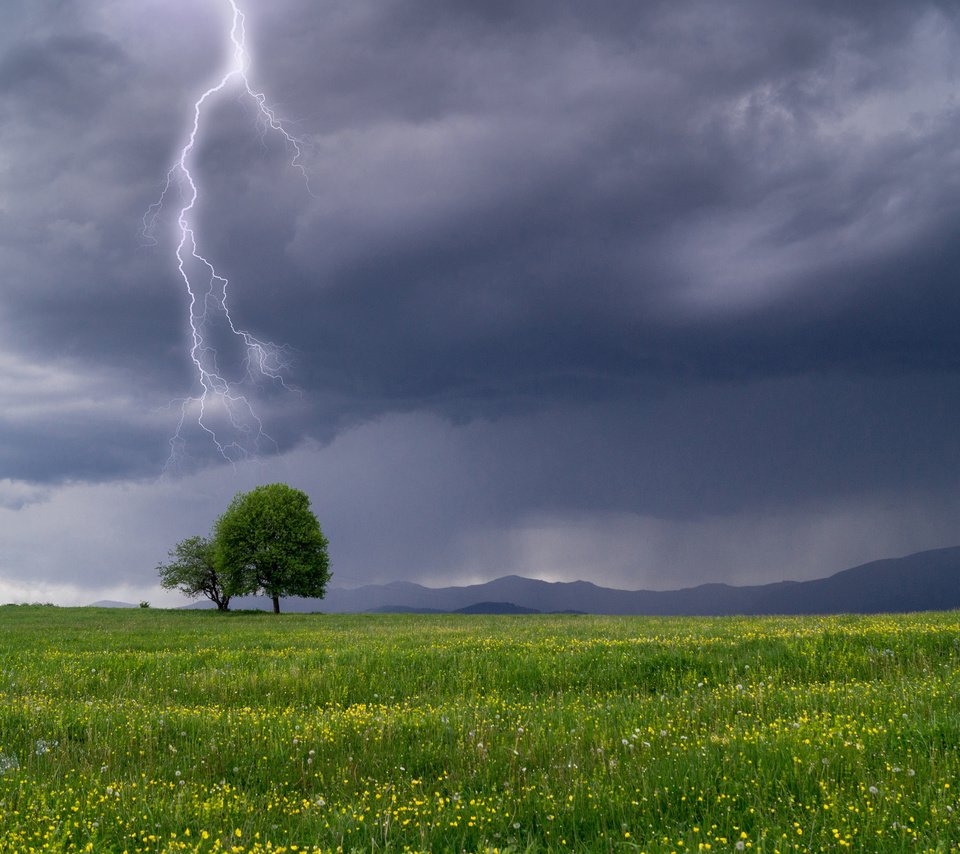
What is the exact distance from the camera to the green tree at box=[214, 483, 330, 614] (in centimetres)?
6194

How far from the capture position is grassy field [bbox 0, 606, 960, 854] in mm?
5449

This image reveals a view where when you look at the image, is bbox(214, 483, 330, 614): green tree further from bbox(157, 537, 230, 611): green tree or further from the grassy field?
the grassy field

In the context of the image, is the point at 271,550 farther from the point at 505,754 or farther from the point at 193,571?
the point at 505,754

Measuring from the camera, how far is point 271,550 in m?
61.4

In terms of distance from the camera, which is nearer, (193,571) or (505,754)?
(505,754)

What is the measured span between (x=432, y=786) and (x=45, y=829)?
323 cm

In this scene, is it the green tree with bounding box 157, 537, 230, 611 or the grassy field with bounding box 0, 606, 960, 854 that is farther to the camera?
the green tree with bounding box 157, 537, 230, 611

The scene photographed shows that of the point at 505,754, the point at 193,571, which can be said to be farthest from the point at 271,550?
the point at 505,754

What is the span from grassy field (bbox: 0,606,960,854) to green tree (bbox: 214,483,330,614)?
165 ft

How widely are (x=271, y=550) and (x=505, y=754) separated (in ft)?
190

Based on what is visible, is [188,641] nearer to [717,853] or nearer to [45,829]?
[45,829]

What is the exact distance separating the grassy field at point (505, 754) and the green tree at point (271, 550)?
50406 millimetres

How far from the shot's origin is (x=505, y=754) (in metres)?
7.21

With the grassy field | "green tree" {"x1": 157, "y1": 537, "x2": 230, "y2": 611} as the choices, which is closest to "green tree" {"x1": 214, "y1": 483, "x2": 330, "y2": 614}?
"green tree" {"x1": 157, "y1": 537, "x2": 230, "y2": 611}
